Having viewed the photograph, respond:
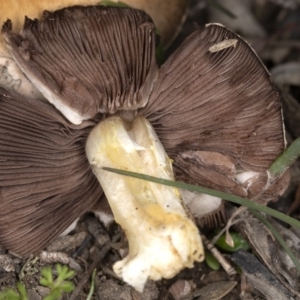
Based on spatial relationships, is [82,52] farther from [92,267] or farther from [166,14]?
[92,267]

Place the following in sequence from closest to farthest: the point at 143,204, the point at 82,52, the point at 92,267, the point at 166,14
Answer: the point at 82,52 → the point at 143,204 → the point at 92,267 → the point at 166,14

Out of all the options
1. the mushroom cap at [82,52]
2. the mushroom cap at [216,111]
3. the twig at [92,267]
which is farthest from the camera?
the twig at [92,267]

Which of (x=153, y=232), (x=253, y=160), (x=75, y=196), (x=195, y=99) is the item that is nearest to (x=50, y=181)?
(x=75, y=196)

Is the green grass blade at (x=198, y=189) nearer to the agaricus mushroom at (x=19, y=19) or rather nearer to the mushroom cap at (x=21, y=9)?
the agaricus mushroom at (x=19, y=19)

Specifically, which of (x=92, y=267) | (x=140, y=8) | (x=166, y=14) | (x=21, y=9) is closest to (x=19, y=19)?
(x=21, y=9)

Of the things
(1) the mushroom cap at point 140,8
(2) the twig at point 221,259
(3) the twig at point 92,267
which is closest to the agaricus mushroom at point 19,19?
(1) the mushroom cap at point 140,8
